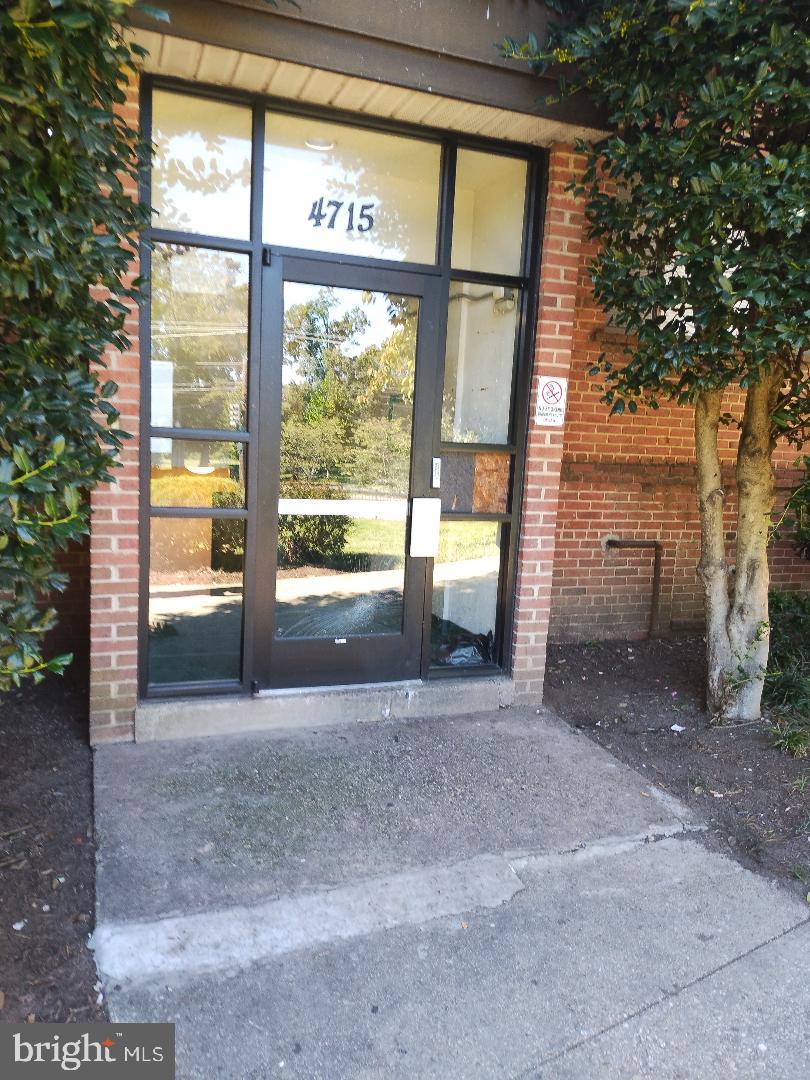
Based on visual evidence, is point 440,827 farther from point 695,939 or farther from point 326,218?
point 326,218

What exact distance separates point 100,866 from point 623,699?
337 centimetres

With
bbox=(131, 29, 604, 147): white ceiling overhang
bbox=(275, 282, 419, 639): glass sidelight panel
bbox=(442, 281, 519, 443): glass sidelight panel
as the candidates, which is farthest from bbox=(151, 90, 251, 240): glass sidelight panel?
bbox=(442, 281, 519, 443): glass sidelight panel

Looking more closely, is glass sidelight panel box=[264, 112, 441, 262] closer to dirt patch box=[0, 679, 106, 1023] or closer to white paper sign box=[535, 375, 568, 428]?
white paper sign box=[535, 375, 568, 428]

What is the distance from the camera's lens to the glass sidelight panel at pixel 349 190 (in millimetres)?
3836

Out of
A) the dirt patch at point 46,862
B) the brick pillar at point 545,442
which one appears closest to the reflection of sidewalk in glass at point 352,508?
the brick pillar at point 545,442

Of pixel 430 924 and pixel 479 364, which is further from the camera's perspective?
pixel 479 364

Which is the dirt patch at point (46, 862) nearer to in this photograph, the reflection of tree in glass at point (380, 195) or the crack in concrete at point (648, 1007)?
the crack in concrete at point (648, 1007)

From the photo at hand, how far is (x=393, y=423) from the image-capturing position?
4270mm

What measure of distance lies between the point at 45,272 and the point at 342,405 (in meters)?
2.08

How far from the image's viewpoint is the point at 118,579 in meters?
3.66

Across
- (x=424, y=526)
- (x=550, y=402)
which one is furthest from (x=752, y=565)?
(x=424, y=526)

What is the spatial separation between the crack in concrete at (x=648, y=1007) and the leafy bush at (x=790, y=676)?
1636 mm

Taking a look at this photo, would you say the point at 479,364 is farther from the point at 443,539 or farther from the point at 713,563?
the point at 713,563

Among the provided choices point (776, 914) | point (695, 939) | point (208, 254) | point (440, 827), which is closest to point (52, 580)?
point (440, 827)
